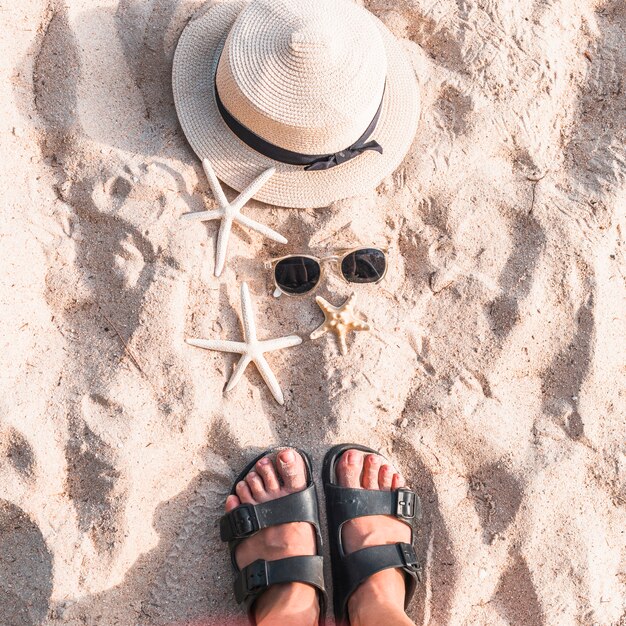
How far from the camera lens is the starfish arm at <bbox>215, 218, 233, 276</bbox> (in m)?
2.38

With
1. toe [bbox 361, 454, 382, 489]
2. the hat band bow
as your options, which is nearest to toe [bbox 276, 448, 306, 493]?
toe [bbox 361, 454, 382, 489]

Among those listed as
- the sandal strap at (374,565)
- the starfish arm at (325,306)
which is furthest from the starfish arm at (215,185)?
the sandal strap at (374,565)

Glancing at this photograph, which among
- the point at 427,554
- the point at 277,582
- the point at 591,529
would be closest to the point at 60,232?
the point at 277,582

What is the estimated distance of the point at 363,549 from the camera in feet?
7.77

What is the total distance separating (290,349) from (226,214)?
0.54m

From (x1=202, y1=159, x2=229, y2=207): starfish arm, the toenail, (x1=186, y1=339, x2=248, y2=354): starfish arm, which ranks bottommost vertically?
the toenail

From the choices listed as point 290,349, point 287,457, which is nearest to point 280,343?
point 290,349

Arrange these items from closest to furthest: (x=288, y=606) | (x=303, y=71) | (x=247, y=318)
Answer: (x=303, y=71) → (x=288, y=606) → (x=247, y=318)

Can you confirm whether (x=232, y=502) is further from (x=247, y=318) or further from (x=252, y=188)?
(x=252, y=188)

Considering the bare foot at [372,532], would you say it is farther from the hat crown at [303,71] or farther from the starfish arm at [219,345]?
the hat crown at [303,71]

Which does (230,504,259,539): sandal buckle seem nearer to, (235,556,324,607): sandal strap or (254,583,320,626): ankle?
(235,556,324,607): sandal strap

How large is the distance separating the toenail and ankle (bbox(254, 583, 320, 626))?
0.42 metres

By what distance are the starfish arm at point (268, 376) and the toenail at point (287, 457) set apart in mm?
191

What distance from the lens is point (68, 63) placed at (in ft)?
8.05
